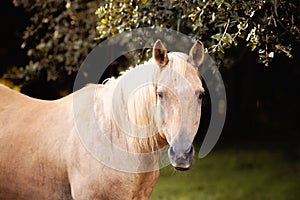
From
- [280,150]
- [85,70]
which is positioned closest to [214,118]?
[85,70]

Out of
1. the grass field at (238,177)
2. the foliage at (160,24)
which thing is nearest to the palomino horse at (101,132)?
the foliage at (160,24)

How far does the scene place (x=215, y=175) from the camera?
33.4 ft

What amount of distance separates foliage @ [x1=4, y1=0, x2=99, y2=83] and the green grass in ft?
7.54

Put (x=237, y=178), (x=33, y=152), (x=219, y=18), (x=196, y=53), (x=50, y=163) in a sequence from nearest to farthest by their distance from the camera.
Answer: (x=196, y=53)
(x=50, y=163)
(x=33, y=152)
(x=219, y=18)
(x=237, y=178)

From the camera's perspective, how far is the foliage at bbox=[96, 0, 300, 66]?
5297 mm

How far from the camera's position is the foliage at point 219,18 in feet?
17.4

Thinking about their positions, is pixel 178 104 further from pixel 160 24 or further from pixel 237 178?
pixel 237 178

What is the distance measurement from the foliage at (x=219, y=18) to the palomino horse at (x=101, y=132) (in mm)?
1291

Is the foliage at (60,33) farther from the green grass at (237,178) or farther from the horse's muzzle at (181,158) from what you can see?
the horse's muzzle at (181,158)

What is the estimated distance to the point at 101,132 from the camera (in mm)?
4211

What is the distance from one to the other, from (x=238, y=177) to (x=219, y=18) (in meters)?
4.73

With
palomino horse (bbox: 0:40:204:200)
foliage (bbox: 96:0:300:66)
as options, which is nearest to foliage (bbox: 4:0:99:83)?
foliage (bbox: 96:0:300:66)

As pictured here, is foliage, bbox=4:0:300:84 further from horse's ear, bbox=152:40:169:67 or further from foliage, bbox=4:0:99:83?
horse's ear, bbox=152:40:169:67

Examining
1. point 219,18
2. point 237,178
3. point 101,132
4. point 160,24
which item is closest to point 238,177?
point 237,178
